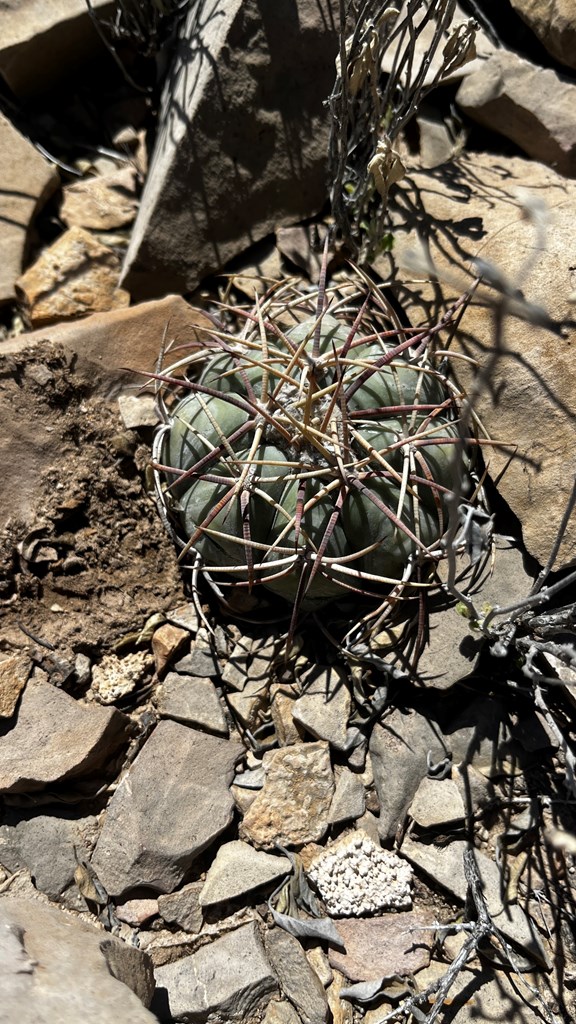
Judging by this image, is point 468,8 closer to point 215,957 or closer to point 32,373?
point 32,373

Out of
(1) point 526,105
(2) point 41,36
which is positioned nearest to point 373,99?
(1) point 526,105

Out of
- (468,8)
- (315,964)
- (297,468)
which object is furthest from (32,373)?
(468,8)

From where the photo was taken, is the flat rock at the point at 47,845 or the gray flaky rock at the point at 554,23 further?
the gray flaky rock at the point at 554,23

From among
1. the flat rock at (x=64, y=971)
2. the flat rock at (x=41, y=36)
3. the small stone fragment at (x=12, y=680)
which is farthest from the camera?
the flat rock at (x=41, y=36)

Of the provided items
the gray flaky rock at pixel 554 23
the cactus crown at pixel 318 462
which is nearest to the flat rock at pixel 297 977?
the cactus crown at pixel 318 462

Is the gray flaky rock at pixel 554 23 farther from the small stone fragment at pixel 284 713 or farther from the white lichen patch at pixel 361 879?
the white lichen patch at pixel 361 879

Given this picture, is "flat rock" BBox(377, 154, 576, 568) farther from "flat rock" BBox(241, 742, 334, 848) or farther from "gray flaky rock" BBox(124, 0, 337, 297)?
"flat rock" BBox(241, 742, 334, 848)
